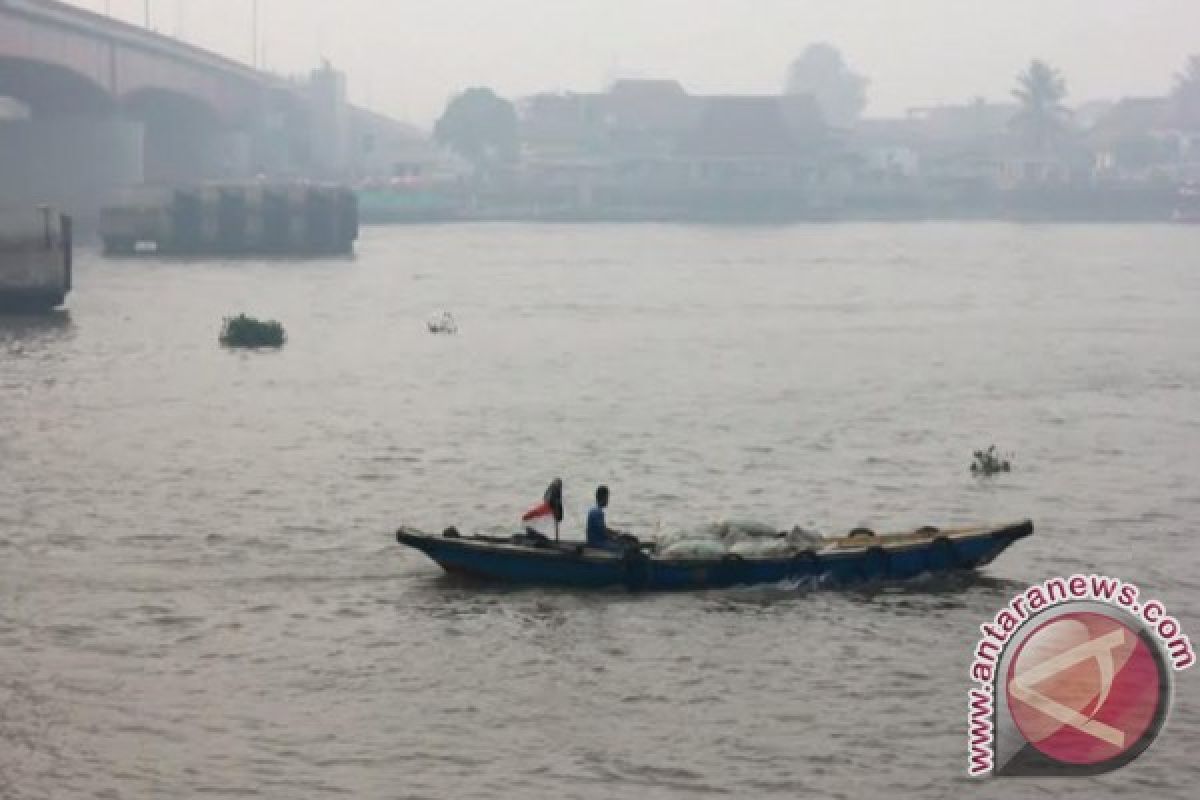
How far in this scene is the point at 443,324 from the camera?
93688 millimetres

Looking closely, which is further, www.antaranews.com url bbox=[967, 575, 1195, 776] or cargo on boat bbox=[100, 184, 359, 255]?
cargo on boat bbox=[100, 184, 359, 255]

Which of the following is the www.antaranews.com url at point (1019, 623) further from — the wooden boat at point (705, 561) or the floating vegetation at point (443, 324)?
the floating vegetation at point (443, 324)

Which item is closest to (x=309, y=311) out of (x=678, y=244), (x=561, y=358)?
(x=561, y=358)

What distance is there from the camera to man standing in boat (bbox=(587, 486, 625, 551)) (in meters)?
35.1

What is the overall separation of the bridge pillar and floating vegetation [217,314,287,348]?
225 feet

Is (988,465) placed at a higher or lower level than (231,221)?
lower

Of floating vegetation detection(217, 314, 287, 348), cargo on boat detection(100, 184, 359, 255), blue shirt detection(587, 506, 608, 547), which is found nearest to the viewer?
blue shirt detection(587, 506, 608, 547)

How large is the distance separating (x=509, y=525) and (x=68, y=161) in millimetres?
119846

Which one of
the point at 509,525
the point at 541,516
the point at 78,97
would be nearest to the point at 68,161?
the point at 78,97

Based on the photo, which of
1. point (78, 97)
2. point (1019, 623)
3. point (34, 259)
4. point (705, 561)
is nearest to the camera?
point (1019, 623)

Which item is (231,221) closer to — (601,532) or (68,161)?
(68,161)

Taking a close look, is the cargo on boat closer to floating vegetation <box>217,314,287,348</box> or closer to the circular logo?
floating vegetation <box>217,314,287,348</box>

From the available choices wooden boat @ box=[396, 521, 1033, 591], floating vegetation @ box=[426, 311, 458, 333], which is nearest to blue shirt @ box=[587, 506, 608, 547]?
wooden boat @ box=[396, 521, 1033, 591]

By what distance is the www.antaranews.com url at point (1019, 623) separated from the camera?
2695cm
